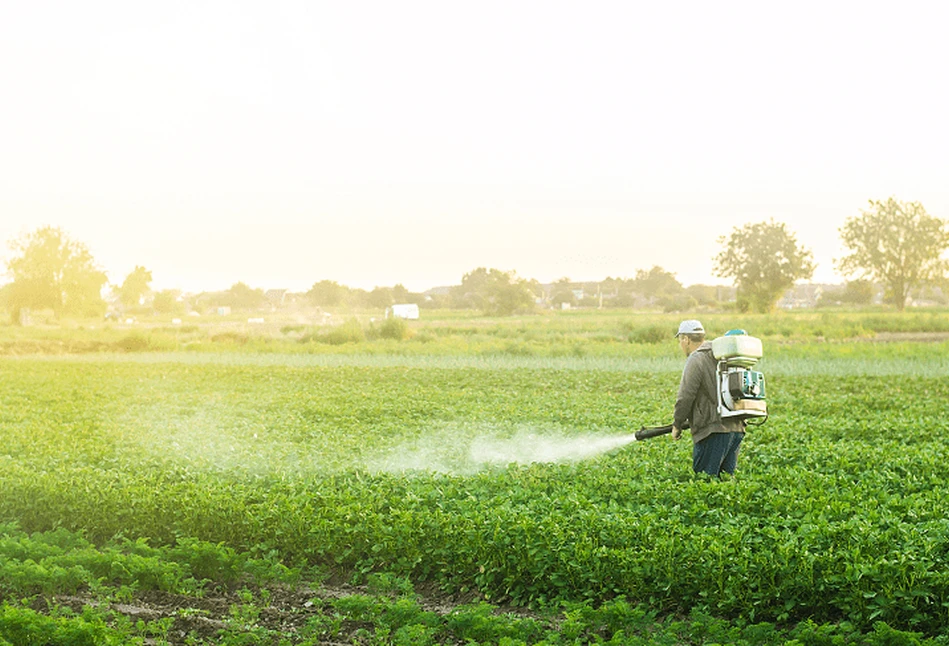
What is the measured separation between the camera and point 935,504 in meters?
8.73

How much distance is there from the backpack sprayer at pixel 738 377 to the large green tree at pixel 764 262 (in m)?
56.5

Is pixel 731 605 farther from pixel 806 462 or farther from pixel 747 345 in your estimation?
pixel 806 462

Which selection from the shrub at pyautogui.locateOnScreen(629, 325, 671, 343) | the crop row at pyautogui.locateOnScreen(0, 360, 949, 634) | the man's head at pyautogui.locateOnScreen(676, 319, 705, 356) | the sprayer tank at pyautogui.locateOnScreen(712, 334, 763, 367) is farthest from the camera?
the shrub at pyautogui.locateOnScreen(629, 325, 671, 343)

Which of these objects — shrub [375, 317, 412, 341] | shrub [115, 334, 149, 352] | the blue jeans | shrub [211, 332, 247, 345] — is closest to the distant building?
shrub [375, 317, 412, 341]

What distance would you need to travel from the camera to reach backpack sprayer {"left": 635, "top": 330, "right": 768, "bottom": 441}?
8.87 m

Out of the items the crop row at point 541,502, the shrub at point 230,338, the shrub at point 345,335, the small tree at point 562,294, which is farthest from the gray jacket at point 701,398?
the small tree at point 562,294

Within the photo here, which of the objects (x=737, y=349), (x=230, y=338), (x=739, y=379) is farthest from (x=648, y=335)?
(x=737, y=349)

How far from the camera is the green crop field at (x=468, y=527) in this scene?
6809mm

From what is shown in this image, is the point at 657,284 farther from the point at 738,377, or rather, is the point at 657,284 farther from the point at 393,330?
the point at 738,377

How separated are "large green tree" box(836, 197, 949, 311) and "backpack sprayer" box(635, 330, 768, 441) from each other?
5661 centimetres

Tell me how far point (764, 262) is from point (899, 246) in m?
8.48

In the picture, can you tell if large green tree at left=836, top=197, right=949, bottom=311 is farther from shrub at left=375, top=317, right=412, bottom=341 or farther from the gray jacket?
the gray jacket

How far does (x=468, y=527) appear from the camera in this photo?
8320 millimetres

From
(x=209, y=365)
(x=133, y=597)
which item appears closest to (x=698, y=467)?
(x=133, y=597)
